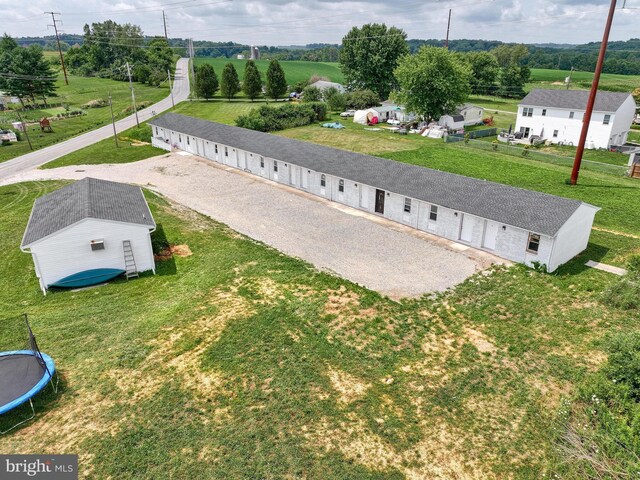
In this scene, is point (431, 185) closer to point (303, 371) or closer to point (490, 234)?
point (490, 234)

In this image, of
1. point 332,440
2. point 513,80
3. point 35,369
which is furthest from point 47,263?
point 513,80

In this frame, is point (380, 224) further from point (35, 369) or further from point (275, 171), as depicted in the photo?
point (35, 369)

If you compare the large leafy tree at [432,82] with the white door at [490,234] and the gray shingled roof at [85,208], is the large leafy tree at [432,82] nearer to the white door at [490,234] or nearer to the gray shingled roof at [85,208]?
the white door at [490,234]

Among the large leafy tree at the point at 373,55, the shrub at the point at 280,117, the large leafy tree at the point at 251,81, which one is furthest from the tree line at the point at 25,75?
the large leafy tree at the point at 373,55

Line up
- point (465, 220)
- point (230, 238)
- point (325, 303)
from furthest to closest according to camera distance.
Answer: point (230, 238) < point (465, 220) < point (325, 303)

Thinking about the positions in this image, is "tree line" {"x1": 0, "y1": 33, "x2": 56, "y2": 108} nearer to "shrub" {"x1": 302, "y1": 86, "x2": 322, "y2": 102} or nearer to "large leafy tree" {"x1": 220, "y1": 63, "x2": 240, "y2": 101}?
"large leafy tree" {"x1": 220, "y1": 63, "x2": 240, "y2": 101}

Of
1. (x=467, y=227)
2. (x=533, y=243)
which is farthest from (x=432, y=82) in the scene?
(x=533, y=243)
